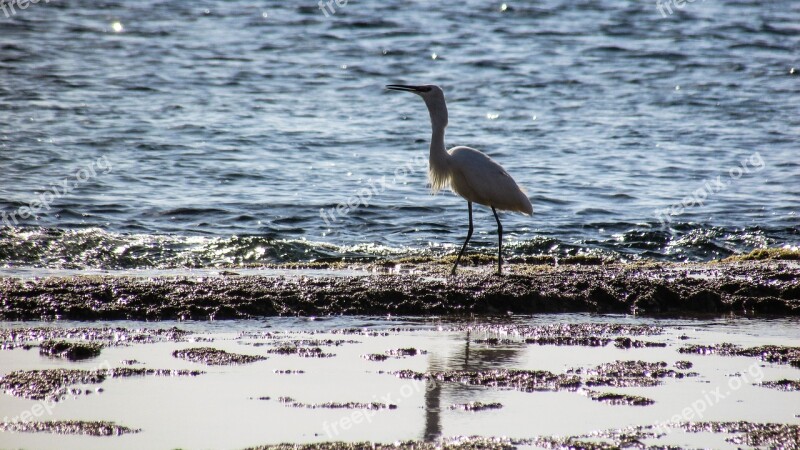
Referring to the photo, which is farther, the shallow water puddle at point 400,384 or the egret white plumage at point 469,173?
the egret white plumage at point 469,173

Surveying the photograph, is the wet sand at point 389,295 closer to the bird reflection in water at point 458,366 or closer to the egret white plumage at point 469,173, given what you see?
the bird reflection in water at point 458,366

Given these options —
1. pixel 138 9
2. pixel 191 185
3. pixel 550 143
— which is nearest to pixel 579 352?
pixel 191 185

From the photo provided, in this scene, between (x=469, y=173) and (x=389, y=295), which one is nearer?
(x=389, y=295)

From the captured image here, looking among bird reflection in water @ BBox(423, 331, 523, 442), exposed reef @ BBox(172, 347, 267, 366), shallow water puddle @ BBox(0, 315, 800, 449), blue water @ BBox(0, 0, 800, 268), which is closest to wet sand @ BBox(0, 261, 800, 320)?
shallow water puddle @ BBox(0, 315, 800, 449)

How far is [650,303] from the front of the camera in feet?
21.7

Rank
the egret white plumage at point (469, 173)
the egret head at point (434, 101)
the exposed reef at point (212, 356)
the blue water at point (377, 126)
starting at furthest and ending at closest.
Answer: the blue water at point (377, 126)
the egret head at point (434, 101)
the egret white plumage at point (469, 173)
the exposed reef at point (212, 356)

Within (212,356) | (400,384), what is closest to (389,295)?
(212,356)

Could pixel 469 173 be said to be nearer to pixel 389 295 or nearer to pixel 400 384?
pixel 389 295

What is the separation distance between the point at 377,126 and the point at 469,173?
8.89 meters

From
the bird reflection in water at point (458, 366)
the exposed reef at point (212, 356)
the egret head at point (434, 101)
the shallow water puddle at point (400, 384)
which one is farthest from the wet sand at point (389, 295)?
the egret head at point (434, 101)

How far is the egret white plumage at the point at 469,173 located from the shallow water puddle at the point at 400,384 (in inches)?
109

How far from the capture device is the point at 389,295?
648cm

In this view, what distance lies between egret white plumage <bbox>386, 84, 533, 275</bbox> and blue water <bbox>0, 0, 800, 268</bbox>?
118cm

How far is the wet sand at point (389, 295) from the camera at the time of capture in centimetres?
606
